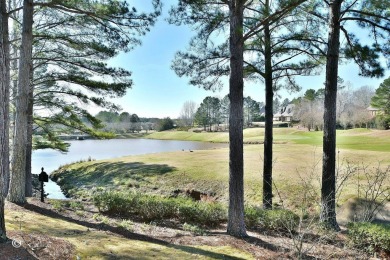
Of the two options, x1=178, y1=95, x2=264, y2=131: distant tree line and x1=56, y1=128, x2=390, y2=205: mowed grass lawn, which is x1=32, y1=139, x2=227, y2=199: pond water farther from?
x1=178, y1=95, x2=264, y2=131: distant tree line

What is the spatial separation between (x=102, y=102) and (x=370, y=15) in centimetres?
797

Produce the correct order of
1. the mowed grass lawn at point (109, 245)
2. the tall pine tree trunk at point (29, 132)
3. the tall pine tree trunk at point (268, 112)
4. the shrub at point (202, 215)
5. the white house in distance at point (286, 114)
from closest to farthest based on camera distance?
the mowed grass lawn at point (109, 245)
the shrub at point (202, 215)
the tall pine tree trunk at point (268, 112)
the tall pine tree trunk at point (29, 132)
the white house in distance at point (286, 114)

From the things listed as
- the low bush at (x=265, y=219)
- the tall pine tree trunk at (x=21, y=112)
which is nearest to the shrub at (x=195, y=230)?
the low bush at (x=265, y=219)

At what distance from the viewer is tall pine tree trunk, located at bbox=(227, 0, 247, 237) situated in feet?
20.2

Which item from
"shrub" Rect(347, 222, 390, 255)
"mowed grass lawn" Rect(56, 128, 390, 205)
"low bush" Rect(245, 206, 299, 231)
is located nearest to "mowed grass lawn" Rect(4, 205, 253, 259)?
"low bush" Rect(245, 206, 299, 231)

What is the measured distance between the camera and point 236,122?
6.15 metres

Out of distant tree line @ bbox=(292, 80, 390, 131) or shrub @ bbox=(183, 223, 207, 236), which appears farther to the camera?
distant tree line @ bbox=(292, 80, 390, 131)

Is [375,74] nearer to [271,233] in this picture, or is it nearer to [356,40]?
[356,40]

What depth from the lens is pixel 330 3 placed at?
7.19 metres

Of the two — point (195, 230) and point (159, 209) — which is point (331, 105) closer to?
point (195, 230)

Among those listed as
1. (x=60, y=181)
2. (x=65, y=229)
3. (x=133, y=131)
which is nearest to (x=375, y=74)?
(x=65, y=229)

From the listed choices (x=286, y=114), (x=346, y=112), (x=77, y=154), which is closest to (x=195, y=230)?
(x=77, y=154)

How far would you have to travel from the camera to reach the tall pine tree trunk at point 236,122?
6.17 metres

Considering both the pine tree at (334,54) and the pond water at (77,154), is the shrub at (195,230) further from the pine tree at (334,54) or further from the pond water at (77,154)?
the pond water at (77,154)
